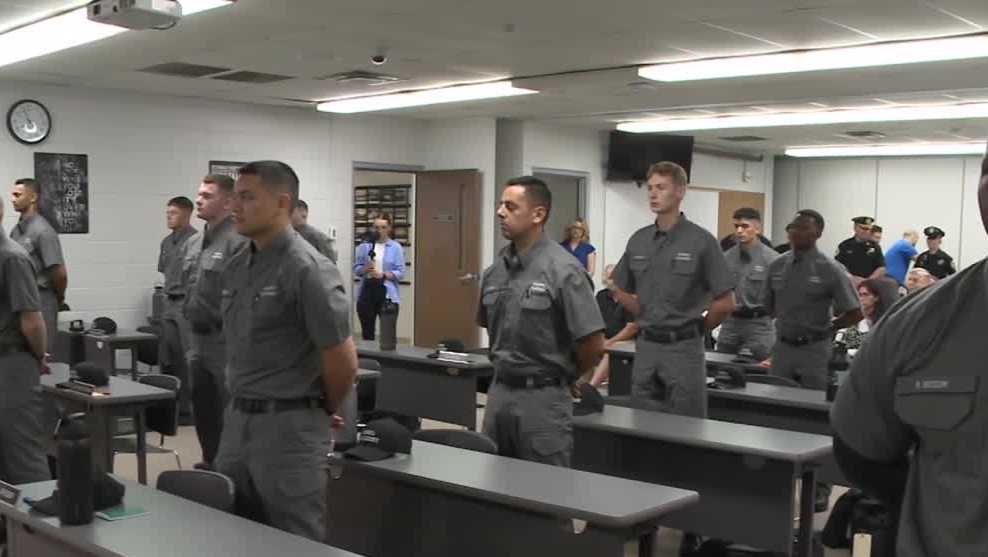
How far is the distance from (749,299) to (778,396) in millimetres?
2527

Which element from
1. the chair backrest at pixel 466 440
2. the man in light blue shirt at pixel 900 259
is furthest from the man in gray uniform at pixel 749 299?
the man in light blue shirt at pixel 900 259

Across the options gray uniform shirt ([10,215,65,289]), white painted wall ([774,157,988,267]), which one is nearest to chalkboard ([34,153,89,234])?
gray uniform shirt ([10,215,65,289])

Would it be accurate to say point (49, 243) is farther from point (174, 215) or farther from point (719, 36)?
point (719, 36)

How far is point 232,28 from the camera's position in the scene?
627 centimetres

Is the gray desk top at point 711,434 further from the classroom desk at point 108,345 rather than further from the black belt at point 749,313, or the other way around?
the classroom desk at point 108,345

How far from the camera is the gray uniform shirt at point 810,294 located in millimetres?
6223

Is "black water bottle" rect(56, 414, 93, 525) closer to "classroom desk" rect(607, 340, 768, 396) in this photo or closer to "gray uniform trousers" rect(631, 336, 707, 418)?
"gray uniform trousers" rect(631, 336, 707, 418)

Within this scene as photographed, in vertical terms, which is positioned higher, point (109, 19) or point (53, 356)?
point (109, 19)

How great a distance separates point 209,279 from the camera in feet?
17.0

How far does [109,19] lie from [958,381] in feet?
16.4

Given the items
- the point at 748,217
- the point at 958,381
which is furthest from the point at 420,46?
the point at 958,381

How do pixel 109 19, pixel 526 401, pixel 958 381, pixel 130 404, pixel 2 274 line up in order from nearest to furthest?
pixel 958 381 → pixel 526 401 → pixel 2 274 → pixel 130 404 → pixel 109 19

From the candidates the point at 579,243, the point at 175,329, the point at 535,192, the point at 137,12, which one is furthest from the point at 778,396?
the point at 579,243

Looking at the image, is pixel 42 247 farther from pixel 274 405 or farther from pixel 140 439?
pixel 274 405
